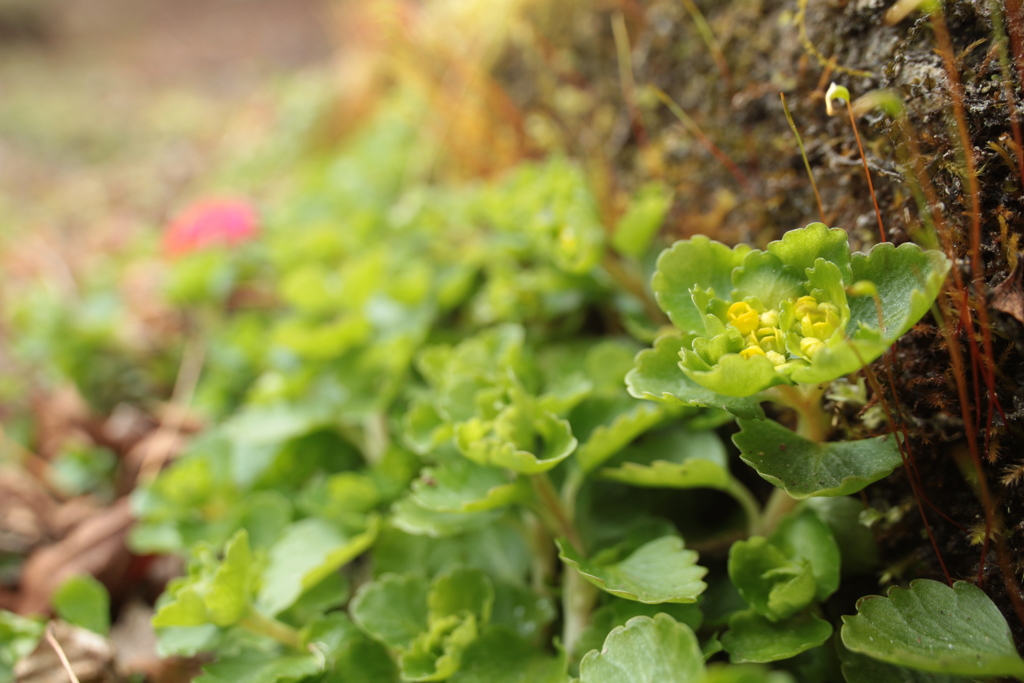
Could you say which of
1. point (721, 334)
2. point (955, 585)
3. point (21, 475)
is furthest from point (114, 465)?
point (955, 585)

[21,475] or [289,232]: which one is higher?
[289,232]

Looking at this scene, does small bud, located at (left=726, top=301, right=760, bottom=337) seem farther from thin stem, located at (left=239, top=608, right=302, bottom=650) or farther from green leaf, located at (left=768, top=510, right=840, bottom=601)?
thin stem, located at (left=239, top=608, right=302, bottom=650)

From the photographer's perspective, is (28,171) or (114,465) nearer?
(114,465)

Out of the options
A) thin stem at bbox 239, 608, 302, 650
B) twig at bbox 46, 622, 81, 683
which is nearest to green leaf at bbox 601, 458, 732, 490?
thin stem at bbox 239, 608, 302, 650

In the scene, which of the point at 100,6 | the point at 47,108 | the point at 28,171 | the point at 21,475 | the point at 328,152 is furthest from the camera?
the point at 100,6

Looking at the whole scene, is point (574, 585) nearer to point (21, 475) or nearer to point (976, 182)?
point (976, 182)

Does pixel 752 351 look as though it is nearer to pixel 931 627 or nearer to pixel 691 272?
pixel 691 272

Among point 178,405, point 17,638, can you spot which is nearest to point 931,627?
point 17,638

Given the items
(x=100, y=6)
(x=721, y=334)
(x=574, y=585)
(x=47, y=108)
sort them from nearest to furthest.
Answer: (x=721, y=334) < (x=574, y=585) < (x=47, y=108) < (x=100, y=6)
